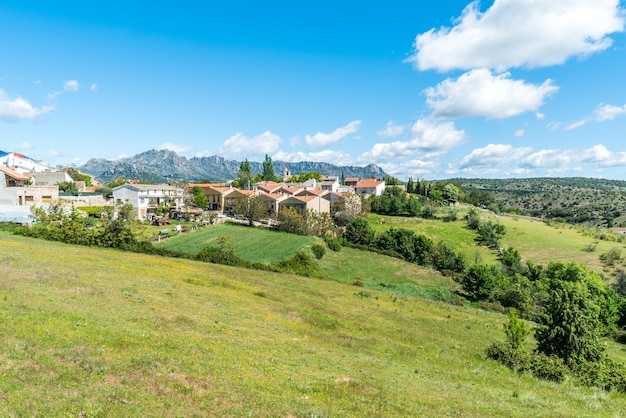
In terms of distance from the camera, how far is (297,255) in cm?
7069

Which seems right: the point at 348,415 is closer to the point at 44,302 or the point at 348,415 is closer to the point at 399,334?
the point at 44,302

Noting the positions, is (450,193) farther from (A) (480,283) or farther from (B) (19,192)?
(B) (19,192)

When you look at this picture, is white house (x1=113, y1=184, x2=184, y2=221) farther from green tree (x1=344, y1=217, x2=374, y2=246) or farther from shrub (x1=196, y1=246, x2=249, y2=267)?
green tree (x1=344, y1=217, x2=374, y2=246)

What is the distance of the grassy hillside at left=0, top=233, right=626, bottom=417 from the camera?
42.9 feet

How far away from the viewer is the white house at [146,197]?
10875 centimetres

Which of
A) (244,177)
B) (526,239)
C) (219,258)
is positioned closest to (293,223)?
(219,258)

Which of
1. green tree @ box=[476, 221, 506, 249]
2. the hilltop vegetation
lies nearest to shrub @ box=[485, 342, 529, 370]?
the hilltop vegetation

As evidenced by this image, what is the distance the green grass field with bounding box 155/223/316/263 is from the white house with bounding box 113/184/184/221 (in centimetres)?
2746

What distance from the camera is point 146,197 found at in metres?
111

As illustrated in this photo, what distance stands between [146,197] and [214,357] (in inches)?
4139

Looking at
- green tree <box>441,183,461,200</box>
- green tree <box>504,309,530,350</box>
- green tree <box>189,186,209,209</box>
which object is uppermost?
green tree <box>441,183,461,200</box>

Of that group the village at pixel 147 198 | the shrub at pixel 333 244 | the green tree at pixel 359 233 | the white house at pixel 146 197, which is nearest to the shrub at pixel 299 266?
the shrub at pixel 333 244

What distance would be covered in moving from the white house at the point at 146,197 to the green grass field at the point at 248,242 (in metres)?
27.5

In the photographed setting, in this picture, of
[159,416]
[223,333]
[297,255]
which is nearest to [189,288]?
[223,333]
